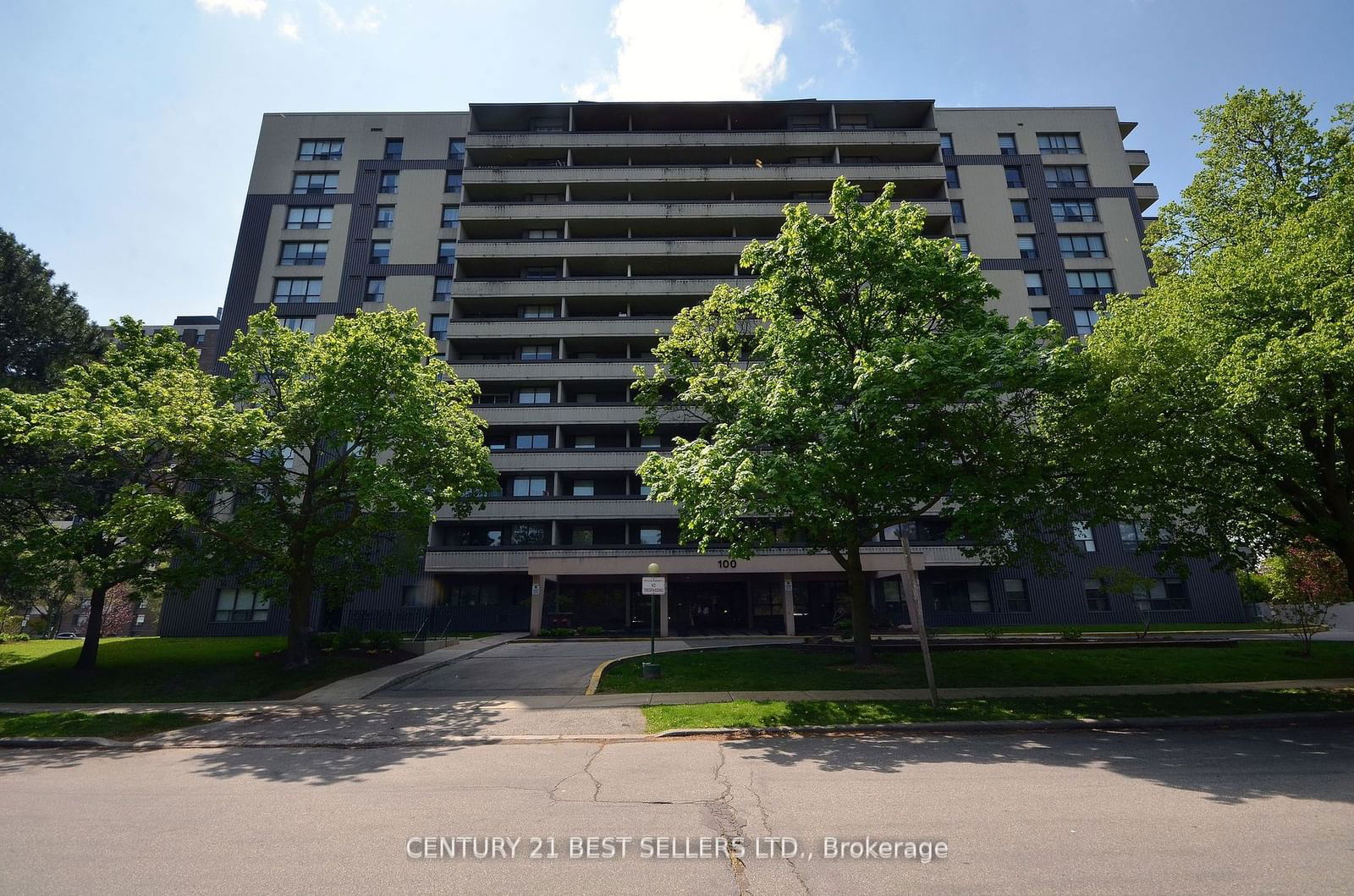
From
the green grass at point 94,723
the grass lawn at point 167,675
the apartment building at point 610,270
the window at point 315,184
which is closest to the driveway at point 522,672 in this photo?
the grass lawn at point 167,675

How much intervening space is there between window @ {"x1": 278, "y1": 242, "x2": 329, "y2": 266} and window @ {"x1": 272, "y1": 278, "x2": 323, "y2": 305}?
134 cm

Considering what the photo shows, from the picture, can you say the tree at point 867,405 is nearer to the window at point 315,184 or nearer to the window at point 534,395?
the window at point 534,395

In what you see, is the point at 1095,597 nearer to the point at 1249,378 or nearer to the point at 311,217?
the point at 1249,378

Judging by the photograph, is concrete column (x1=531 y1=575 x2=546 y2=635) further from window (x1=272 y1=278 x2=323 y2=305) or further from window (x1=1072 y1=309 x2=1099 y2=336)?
window (x1=1072 y1=309 x2=1099 y2=336)

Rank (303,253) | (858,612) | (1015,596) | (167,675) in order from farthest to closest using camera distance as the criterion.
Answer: (303,253) < (1015,596) < (167,675) < (858,612)

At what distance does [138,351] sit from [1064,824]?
26912mm

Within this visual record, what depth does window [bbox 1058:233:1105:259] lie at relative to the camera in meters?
40.7

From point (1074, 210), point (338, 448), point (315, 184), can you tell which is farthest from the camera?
point (315, 184)

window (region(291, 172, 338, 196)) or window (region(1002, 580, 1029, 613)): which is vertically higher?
window (region(291, 172, 338, 196))

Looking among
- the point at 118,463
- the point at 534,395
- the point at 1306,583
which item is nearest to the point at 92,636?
the point at 118,463

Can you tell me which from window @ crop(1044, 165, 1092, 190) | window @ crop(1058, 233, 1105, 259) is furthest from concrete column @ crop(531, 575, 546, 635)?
window @ crop(1044, 165, 1092, 190)

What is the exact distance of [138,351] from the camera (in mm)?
20062

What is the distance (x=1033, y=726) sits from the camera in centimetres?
1107

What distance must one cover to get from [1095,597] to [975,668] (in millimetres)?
24653
